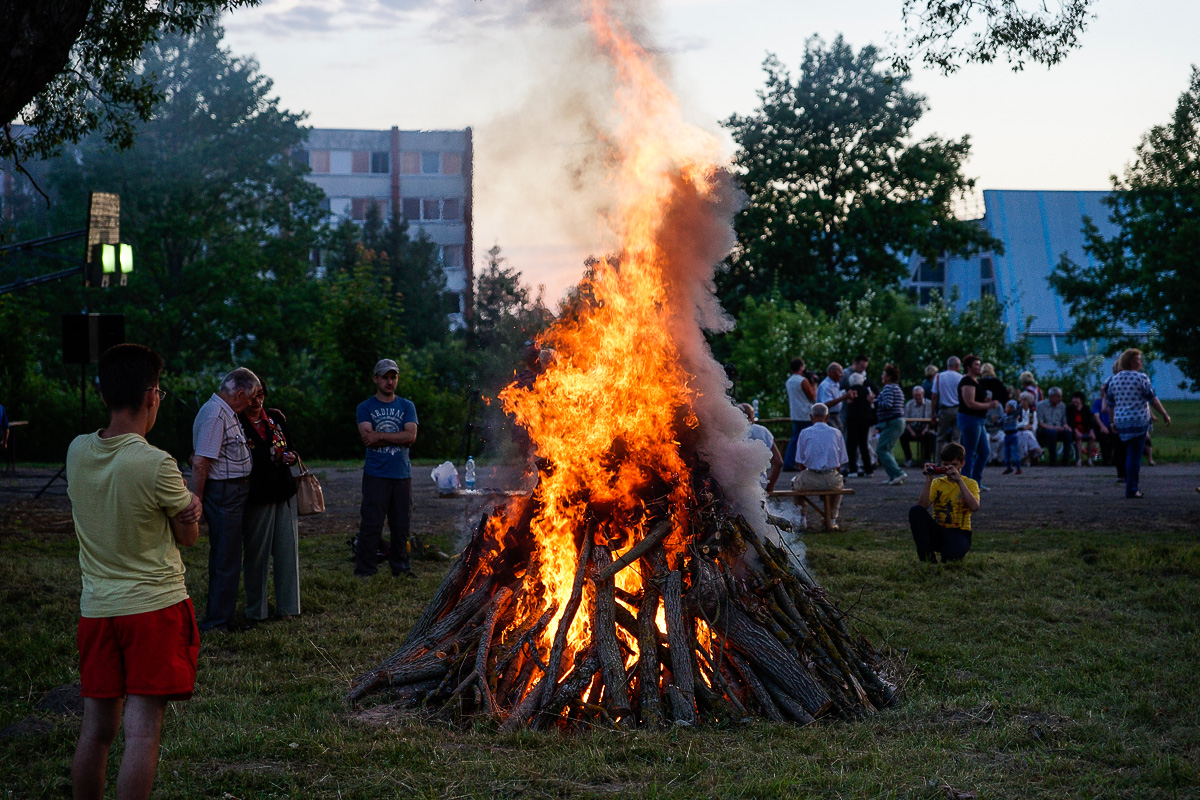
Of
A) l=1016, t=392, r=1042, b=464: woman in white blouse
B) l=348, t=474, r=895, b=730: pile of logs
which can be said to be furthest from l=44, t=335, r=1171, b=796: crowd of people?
l=1016, t=392, r=1042, b=464: woman in white blouse

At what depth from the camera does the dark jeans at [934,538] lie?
10156 millimetres

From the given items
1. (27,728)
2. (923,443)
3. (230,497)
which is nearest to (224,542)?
(230,497)

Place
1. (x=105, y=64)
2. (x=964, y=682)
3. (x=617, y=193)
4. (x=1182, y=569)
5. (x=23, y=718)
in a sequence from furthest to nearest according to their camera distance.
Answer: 1. (x=105, y=64)
2. (x=1182, y=569)
3. (x=617, y=193)
4. (x=964, y=682)
5. (x=23, y=718)

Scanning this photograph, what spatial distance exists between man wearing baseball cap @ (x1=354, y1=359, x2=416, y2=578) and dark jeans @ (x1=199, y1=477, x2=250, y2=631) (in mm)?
1934

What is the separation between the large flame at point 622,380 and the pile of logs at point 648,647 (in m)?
0.18

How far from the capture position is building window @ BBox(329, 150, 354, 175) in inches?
2408

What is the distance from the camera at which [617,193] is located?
23.6 feet

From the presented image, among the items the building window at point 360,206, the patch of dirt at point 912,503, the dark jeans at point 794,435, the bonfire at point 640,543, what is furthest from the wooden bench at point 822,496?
the building window at point 360,206

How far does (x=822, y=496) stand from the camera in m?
12.6

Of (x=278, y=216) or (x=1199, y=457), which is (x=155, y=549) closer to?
(x=1199, y=457)

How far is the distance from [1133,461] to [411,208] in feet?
167

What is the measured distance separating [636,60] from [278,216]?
34.9m

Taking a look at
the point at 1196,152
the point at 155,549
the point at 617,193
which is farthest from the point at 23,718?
the point at 1196,152

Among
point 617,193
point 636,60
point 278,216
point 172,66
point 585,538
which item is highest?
point 172,66
